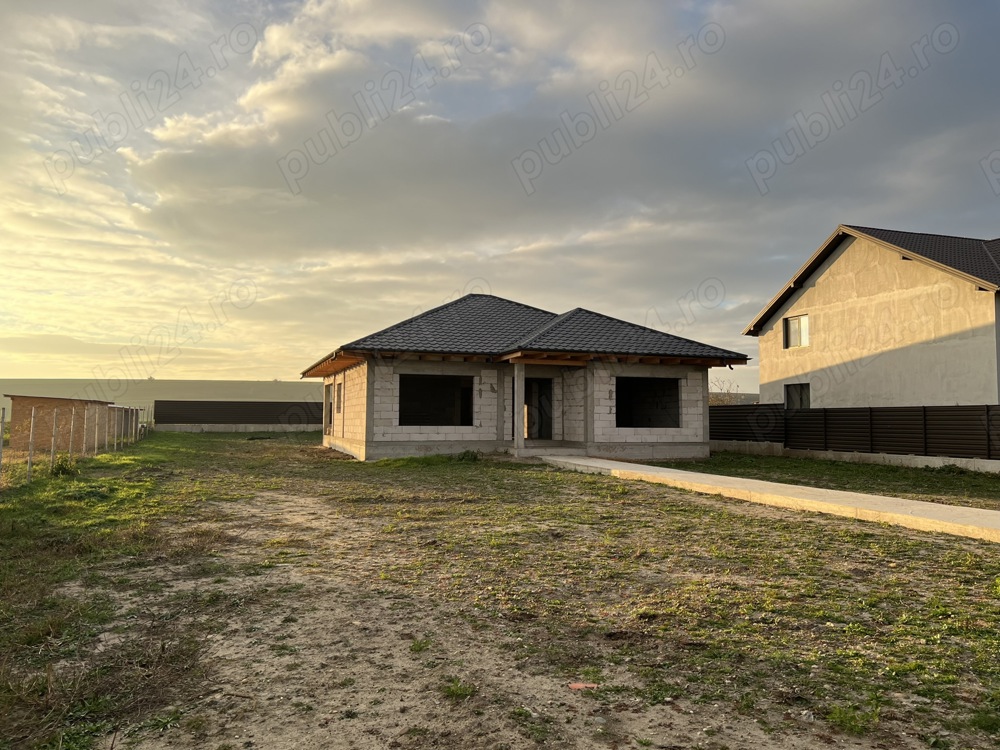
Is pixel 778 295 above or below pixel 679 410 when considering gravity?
above

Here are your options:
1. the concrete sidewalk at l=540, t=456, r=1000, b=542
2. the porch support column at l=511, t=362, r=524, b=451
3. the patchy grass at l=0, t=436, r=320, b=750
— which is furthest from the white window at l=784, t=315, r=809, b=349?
the patchy grass at l=0, t=436, r=320, b=750

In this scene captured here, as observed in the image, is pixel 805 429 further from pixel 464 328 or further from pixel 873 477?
pixel 464 328

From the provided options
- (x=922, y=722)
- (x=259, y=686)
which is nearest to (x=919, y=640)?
(x=922, y=722)

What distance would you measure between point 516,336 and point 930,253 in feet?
43.2

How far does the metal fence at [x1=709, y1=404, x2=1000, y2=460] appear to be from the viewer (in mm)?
17453

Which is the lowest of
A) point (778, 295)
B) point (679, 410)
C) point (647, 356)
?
point (679, 410)

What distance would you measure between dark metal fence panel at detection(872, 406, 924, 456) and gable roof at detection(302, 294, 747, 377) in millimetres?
4267

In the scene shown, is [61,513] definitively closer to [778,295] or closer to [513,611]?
[513,611]

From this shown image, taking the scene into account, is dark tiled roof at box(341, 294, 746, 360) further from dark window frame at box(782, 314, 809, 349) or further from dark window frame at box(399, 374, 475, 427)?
dark window frame at box(782, 314, 809, 349)

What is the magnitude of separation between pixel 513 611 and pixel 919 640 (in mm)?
2834

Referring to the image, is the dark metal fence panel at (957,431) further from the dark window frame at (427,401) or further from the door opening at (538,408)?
the dark window frame at (427,401)

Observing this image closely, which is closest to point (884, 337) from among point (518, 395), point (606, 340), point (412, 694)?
point (606, 340)

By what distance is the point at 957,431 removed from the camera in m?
17.9

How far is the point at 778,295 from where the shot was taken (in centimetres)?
2634
